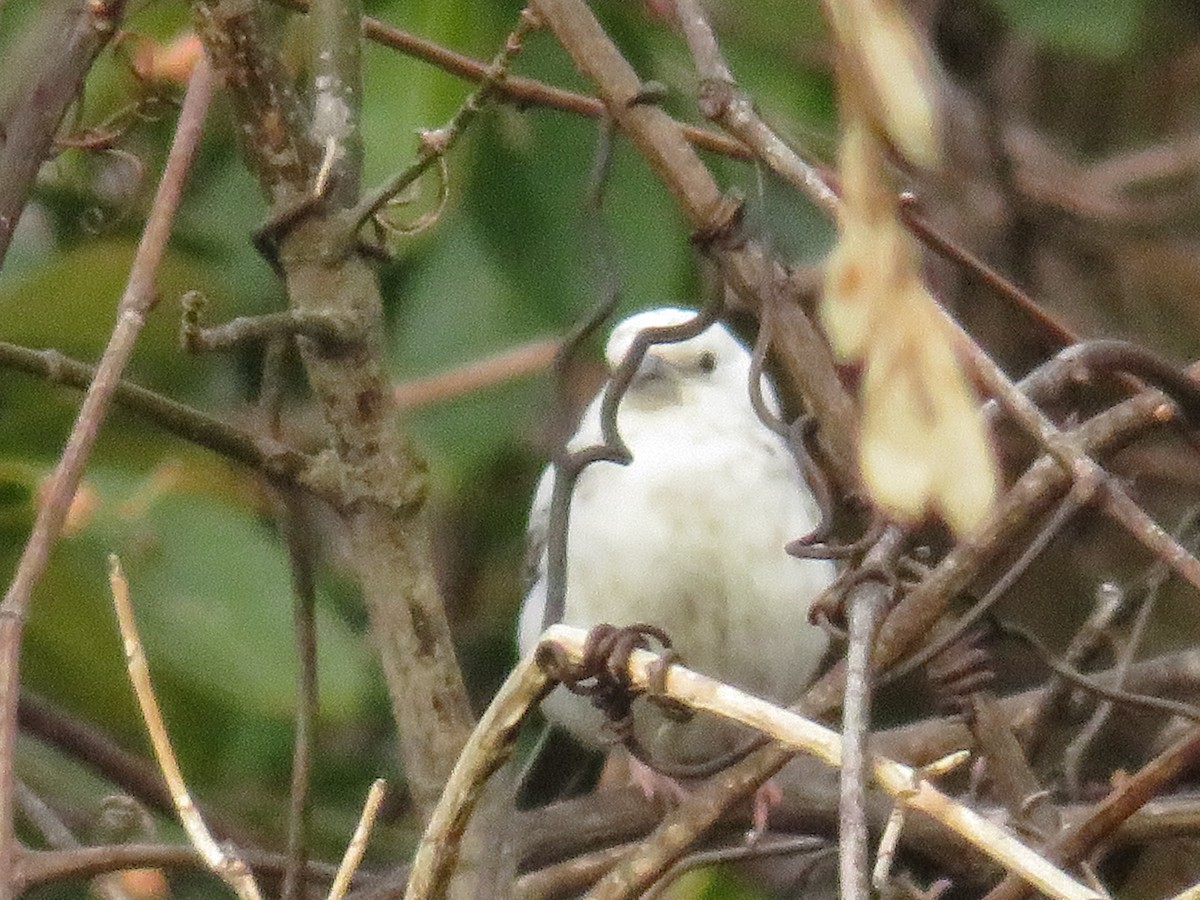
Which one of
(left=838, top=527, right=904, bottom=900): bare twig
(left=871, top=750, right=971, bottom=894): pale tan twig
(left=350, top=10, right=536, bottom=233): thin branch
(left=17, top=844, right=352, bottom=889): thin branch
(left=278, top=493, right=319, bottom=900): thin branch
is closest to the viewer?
(left=838, top=527, right=904, bottom=900): bare twig

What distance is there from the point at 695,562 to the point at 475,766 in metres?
1.48

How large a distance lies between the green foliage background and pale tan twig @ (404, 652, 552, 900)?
0.91 metres

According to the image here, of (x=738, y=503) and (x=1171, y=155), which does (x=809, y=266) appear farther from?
(x=1171, y=155)

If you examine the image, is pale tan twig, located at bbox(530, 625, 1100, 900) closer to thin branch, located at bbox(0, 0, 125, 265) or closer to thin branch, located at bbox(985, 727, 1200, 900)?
thin branch, located at bbox(985, 727, 1200, 900)

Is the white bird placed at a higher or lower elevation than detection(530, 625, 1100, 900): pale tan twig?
lower

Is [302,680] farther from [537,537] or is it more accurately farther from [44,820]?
[537,537]

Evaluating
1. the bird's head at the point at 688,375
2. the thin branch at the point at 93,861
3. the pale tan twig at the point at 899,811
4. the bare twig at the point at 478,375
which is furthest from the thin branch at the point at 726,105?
the bird's head at the point at 688,375

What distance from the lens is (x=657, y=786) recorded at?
91.4 inches

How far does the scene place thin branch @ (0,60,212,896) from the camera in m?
1.13

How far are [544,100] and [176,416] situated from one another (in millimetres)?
563

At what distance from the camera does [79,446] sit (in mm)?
1281

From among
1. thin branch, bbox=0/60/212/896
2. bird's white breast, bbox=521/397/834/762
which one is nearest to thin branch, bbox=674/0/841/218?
thin branch, bbox=0/60/212/896

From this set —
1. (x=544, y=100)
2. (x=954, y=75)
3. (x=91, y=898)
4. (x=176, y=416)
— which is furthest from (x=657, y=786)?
(x=954, y=75)

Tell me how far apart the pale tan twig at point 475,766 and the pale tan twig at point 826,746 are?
0.04 ft
